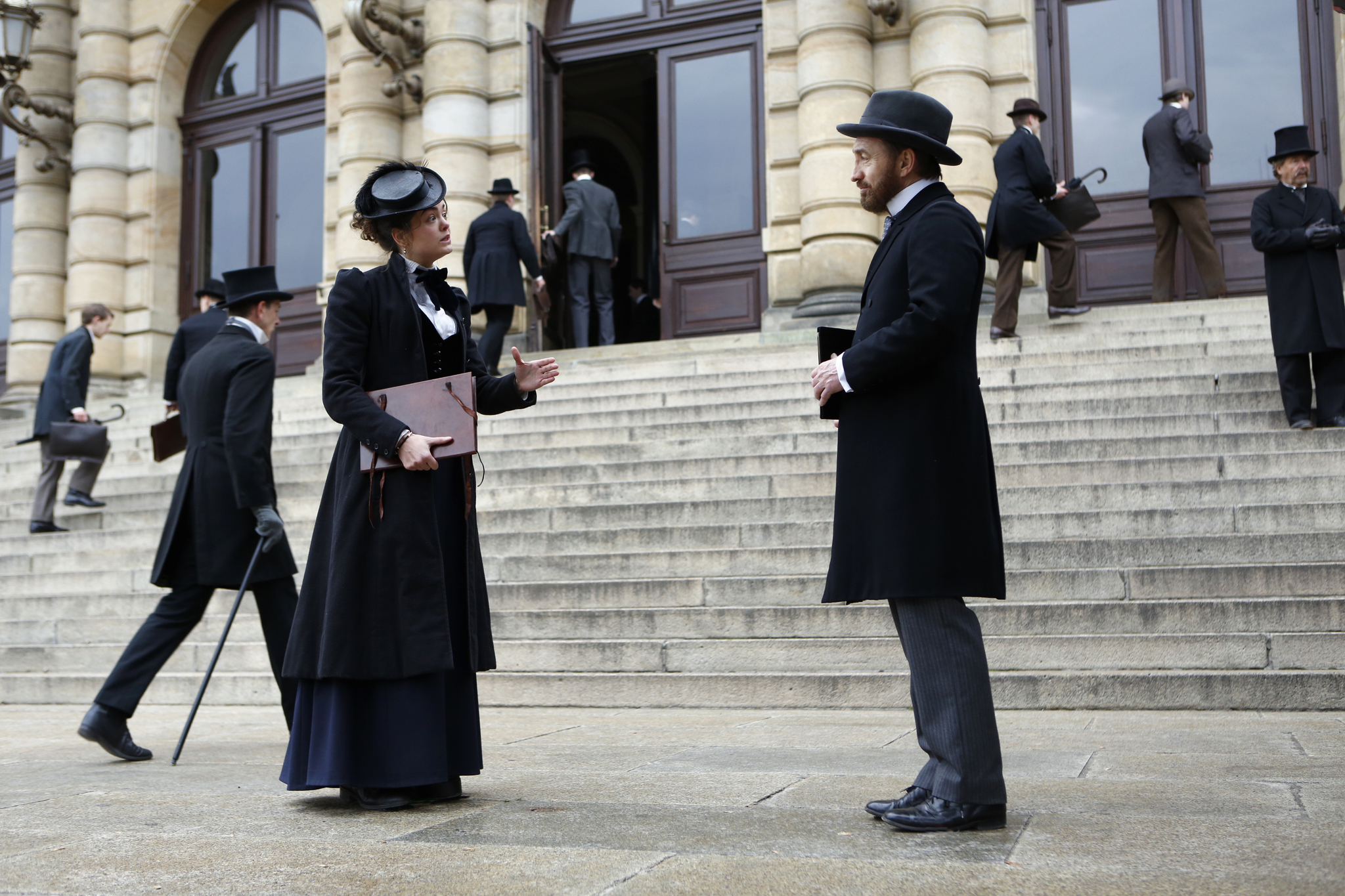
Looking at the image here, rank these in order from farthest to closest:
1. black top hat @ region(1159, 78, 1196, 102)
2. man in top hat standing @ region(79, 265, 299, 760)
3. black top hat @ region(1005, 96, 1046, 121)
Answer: black top hat @ region(1159, 78, 1196, 102) < black top hat @ region(1005, 96, 1046, 121) < man in top hat standing @ region(79, 265, 299, 760)

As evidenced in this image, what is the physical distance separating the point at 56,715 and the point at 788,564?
153 inches

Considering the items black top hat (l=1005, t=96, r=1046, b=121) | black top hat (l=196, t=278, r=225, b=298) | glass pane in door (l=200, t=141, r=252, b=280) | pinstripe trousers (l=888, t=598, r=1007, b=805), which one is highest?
glass pane in door (l=200, t=141, r=252, b=280)

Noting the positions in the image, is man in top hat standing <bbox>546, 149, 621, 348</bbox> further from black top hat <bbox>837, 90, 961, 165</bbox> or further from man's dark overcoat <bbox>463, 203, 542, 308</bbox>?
black top hat <bbox>837, 90, 961, 165</bbox>

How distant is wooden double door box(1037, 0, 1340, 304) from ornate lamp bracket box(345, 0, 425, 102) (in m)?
6.72

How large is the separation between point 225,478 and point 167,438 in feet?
4.52

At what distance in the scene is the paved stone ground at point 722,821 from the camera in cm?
269

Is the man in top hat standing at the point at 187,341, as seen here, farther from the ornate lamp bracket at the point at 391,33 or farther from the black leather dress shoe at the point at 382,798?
the black leather dress shoe at the point at 382,798

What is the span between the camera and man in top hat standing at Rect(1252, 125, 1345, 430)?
7.88 meters

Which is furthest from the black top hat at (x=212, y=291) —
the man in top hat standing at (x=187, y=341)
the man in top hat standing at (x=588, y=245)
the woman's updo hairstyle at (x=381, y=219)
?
A: the woman's updo hairstyle at (x=381, y=219)

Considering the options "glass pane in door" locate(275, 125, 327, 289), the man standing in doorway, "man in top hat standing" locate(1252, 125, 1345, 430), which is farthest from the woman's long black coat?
"glass pane in door" locate(275, 125, 327, 289)

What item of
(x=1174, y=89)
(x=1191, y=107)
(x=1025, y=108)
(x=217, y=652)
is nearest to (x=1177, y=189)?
(x=1174, y=89)

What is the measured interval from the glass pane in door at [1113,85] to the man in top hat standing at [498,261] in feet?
17.6

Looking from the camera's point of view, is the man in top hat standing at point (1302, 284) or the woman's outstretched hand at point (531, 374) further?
Answer: the man in top hat standing at point (1302, 284)

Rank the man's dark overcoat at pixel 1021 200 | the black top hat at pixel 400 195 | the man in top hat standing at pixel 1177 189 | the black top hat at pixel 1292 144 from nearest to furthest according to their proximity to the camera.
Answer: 1. the black top hat at pixel 400 195
2. the black top hat at pixel 1292 144
3. the man's dark overcoat at pixel 1021 200
4. the man in top hat standing at pixel 1177 189
